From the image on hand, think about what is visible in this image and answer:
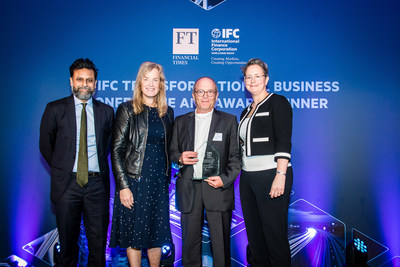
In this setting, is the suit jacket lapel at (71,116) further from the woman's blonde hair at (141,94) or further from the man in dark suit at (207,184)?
the man in dark suit at (207,184)

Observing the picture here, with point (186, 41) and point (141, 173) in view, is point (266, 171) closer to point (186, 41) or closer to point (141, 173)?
point (141, 173)

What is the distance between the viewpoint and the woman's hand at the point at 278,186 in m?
2.01

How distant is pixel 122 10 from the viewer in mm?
3336

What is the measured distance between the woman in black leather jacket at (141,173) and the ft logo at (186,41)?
1050 mm

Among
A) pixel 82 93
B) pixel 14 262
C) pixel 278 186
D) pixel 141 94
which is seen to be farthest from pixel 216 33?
pixel 14 262

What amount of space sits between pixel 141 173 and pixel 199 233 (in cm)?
65

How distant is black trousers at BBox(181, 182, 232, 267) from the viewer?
2234mm

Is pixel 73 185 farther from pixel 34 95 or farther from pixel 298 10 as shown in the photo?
pixel 298 10

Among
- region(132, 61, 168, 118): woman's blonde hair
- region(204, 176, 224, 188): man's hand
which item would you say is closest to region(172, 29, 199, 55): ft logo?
region(132, 61, 168, 118): woman's blonde hair

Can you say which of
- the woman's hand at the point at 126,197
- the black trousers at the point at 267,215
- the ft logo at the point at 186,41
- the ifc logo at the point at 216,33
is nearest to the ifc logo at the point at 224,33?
the ifc logo at the point at 216,33

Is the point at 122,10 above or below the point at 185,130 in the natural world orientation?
above

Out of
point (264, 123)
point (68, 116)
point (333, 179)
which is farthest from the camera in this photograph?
point (333, 179)

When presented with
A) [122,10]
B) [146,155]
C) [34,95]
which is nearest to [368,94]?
[146,155]

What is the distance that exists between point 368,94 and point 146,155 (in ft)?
8.57
